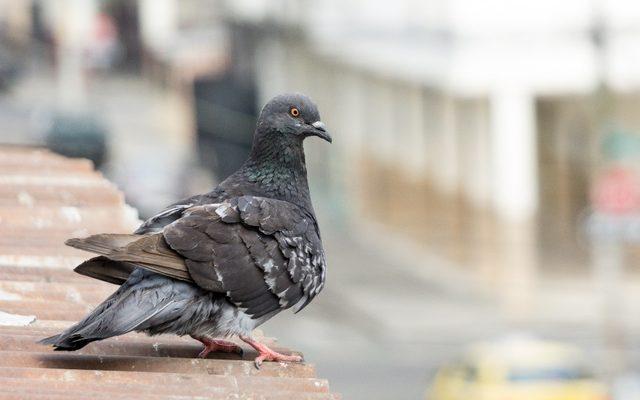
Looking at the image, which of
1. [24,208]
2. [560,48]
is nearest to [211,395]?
[24,208]

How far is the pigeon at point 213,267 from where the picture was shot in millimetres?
5121

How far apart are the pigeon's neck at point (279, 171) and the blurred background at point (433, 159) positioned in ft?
44.6

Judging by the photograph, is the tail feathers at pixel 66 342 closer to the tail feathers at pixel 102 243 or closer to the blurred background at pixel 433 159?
the tail feathers at pixel 102 243

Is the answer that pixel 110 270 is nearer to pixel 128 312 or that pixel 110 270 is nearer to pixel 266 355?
pixel 128 312

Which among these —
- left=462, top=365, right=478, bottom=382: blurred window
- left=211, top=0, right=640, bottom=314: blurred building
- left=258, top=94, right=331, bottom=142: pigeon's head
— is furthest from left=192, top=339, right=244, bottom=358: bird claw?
left=211, top=0, right=640, bottom=314: blurred building

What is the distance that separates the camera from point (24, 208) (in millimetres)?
6848

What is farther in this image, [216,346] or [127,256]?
[216,346]

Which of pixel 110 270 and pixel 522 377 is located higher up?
pixel 110 270

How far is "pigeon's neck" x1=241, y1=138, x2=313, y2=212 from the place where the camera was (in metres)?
6.29

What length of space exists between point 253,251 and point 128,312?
64 cm

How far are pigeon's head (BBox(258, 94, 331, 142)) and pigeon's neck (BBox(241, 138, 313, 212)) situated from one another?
0.12 ft

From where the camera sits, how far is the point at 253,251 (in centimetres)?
561

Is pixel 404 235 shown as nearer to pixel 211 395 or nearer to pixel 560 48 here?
pixel 560 48

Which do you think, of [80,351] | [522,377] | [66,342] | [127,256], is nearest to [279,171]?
[127,256]
